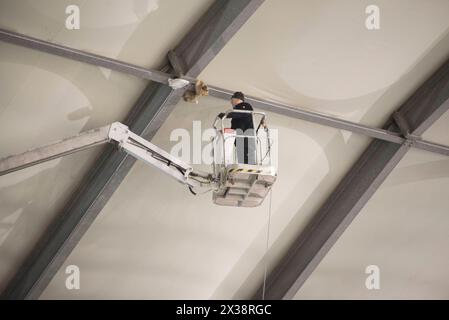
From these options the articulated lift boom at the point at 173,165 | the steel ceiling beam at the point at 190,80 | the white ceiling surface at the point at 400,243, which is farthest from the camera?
the white ceiling surface at the point at 400,243

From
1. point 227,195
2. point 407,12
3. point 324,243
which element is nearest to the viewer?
point 227,195

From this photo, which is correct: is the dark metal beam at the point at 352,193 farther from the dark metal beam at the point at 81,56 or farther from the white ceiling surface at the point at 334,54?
the dark metal beam at the point at 81,56

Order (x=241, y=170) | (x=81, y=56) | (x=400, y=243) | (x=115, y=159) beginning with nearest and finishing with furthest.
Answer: (x=241, y=170), (x=81, y=56), (x=115, y=159), (x=400, y=243)

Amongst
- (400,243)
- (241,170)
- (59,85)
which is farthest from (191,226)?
(400,243)

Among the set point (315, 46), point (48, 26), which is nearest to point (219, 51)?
point (315, 46)

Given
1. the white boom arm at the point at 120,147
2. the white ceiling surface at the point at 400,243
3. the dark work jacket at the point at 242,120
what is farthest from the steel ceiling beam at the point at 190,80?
the dark work jacket at the point at 242,120

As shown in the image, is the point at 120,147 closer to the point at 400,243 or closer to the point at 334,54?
the point at 334,54

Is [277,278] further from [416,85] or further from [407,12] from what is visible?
[407,12]
